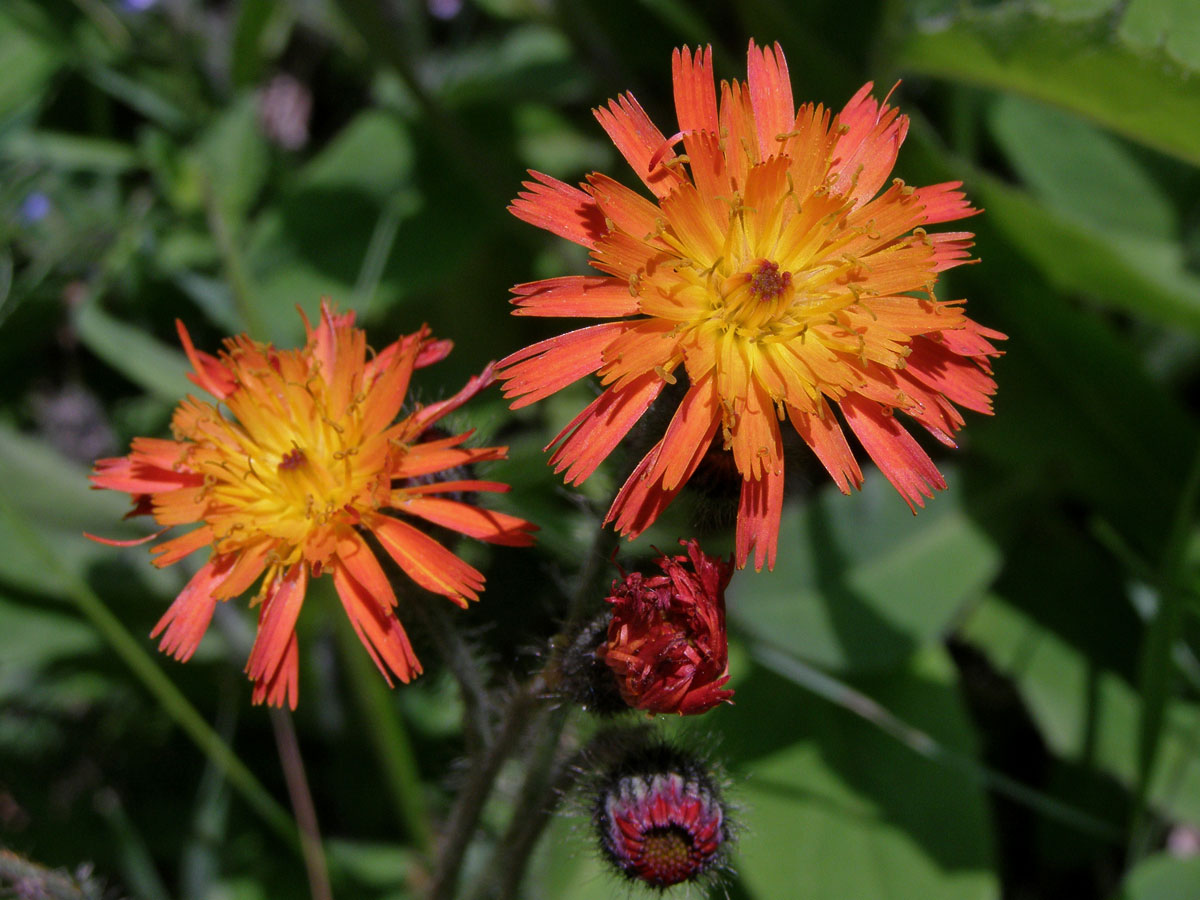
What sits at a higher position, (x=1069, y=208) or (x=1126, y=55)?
(x=1069, y=208)

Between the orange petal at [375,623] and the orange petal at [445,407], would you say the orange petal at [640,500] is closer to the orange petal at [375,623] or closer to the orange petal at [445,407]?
the orange petal at [445,407]

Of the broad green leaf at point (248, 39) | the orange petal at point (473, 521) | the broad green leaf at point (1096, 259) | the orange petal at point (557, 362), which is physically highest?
the broad green leaf at point (1096, 259)

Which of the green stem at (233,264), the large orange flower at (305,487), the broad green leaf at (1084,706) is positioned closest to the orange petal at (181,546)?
the large orange flower at (305,487)

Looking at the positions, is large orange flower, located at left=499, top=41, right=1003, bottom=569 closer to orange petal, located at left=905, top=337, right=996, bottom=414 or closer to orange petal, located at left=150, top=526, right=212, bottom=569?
orange petal, located at left=905, top=337, right=996, bottom=414

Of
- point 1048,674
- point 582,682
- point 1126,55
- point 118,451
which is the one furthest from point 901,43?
point 118,451

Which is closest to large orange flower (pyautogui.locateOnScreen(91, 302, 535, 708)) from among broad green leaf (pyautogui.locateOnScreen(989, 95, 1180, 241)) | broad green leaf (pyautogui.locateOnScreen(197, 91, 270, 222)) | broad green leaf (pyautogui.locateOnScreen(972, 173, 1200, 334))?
broad green leaf (pyautogui.locateOnScreen(197, 91, 270, 222))

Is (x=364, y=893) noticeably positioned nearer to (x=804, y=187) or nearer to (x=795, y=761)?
(x=795, y=761)
